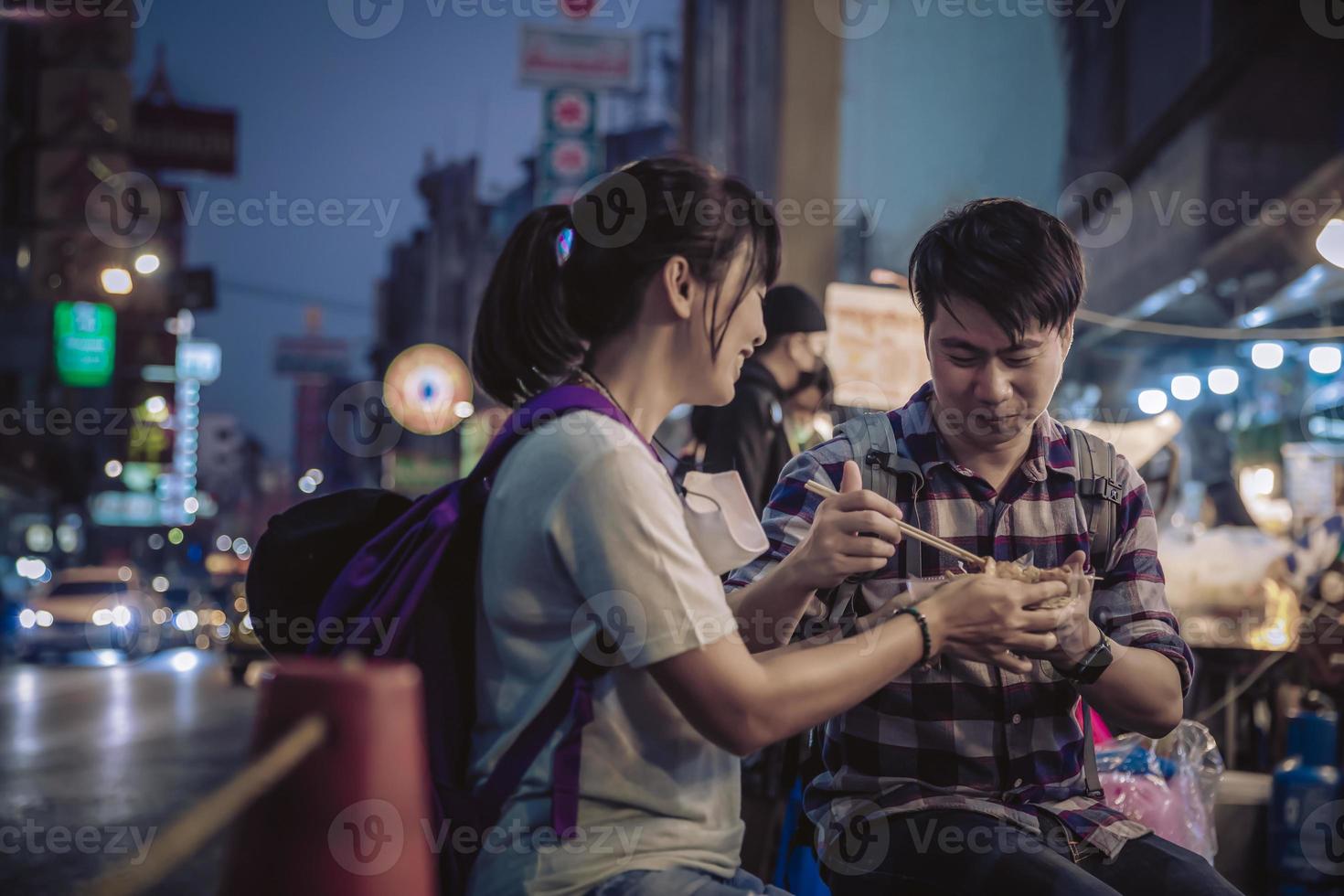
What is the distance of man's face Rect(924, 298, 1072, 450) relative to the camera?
7.36ft

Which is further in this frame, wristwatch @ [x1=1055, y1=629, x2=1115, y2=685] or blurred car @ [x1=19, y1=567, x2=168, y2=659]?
blurred car @ [x1=19, y1=567, x2=168, y2=659]

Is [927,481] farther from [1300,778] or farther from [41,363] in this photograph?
[41,363]

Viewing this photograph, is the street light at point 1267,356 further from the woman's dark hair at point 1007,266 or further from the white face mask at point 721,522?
the white face mask at point 721,522

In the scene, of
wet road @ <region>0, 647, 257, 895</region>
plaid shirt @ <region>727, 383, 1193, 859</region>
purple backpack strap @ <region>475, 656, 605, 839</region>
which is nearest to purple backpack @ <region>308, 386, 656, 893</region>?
purple backpack strap @ <region>475, 656, 605, 839</region>

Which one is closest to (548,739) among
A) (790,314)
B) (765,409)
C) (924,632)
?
(924,632)

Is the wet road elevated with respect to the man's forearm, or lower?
lower

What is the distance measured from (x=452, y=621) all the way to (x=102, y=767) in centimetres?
863

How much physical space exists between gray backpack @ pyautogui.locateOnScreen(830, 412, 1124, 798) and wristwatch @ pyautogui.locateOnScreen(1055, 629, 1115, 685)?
0.29m

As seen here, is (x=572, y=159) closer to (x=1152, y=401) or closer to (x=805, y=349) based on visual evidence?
(x=1152, y=401)

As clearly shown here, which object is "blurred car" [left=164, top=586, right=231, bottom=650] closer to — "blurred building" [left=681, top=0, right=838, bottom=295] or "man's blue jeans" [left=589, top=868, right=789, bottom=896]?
"blurred building" [left=681, top=0, right=838, bottom=295]

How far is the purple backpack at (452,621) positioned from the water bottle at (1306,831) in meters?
4.02

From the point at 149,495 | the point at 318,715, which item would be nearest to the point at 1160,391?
the point at 318,715

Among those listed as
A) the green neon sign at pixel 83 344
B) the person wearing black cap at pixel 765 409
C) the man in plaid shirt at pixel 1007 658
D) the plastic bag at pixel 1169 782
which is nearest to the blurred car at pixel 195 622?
the green neon sign at pixel 83 344

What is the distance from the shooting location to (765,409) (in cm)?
469
